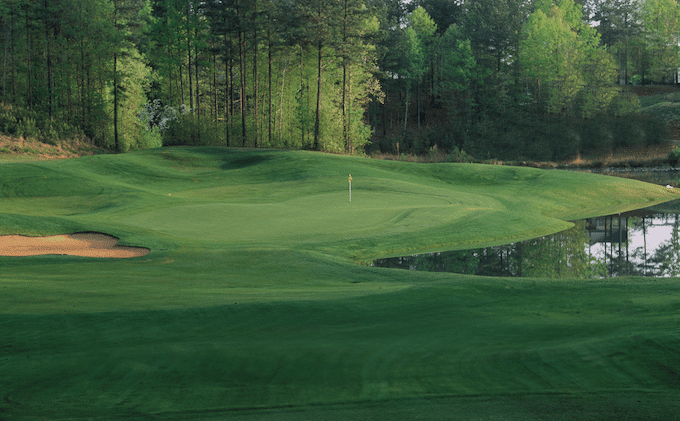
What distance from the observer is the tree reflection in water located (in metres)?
16.1

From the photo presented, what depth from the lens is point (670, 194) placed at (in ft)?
111

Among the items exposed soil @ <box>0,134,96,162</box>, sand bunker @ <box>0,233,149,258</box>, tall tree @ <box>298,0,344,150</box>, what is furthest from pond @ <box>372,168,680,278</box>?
exposed soil @ <box>0,134,96,162</box>

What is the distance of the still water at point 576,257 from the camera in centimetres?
1611

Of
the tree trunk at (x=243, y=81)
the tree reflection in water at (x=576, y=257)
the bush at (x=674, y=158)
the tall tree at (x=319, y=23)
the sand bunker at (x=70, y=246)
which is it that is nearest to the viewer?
the sand bunker at (x=70, y=246)

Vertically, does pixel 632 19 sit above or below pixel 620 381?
above

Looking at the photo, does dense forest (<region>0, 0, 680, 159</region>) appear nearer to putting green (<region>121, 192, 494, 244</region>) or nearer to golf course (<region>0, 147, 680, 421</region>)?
putting green (<region>121, 192, 494, 244</region>)

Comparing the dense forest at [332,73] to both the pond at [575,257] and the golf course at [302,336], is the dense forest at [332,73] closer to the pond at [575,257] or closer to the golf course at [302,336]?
the pond at [575,257]

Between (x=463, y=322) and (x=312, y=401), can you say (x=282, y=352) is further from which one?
(x=463, y=322)

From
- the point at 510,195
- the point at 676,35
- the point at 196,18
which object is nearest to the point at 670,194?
the point at 510,195

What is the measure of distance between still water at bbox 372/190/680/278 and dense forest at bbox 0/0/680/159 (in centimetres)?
2797

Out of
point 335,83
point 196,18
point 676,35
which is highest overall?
point 676,35

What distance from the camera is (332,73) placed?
56.3 m

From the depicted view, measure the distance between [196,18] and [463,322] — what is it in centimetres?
5225

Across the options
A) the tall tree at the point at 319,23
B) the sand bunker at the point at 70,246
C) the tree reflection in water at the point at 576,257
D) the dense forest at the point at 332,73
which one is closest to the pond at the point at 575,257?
the tree reflection in water at the point at 576,257
